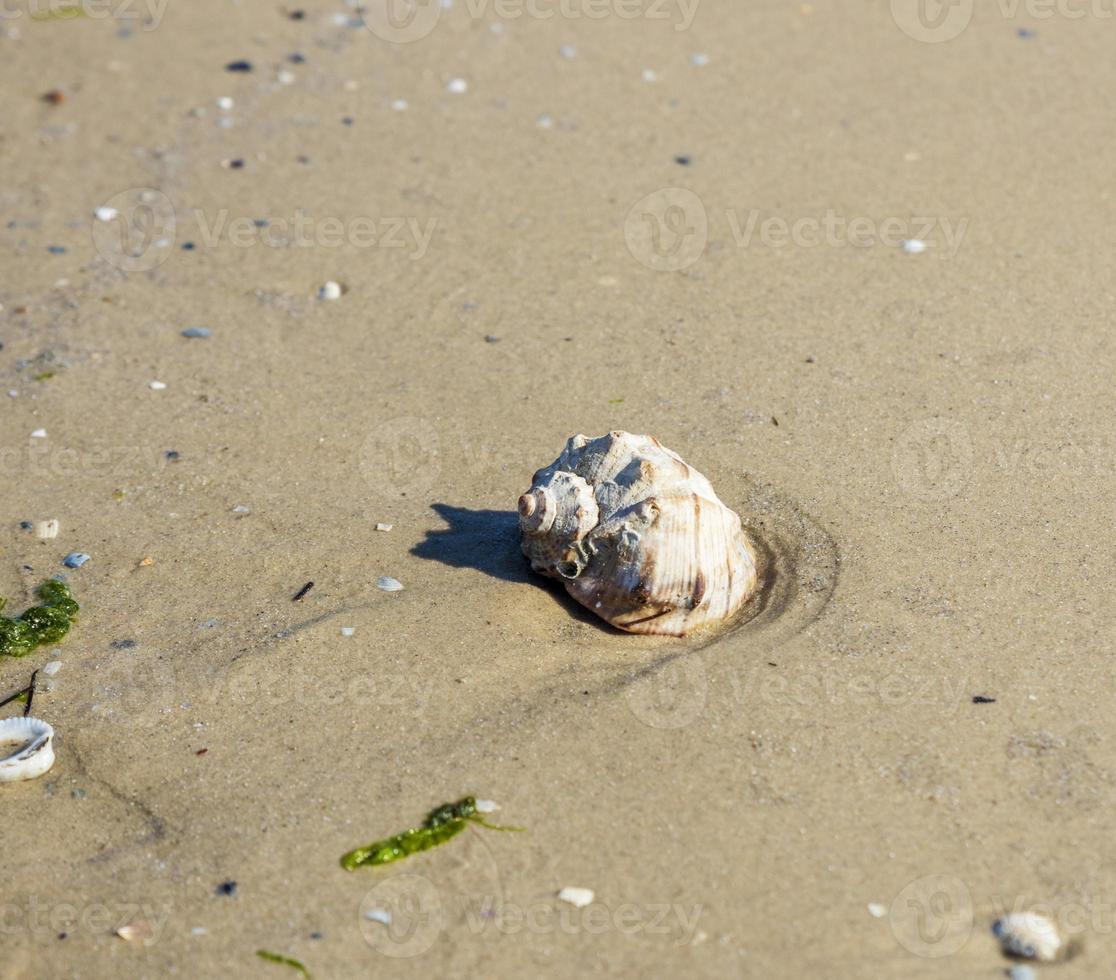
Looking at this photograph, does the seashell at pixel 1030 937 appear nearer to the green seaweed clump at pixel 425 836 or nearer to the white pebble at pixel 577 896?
the white pebble at pixel 577 896

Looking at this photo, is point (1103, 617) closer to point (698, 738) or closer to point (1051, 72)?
point (698, 738)

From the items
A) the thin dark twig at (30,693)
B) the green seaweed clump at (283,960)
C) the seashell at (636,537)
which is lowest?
the green seaweed clump at (283,960)

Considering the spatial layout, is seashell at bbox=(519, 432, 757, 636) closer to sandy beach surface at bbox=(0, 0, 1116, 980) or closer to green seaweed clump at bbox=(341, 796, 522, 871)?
sandy beach surface at bbox=(0, 0, 1116, 980)

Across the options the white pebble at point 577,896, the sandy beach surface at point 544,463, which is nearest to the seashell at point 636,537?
the sandy beach surface at point 544,463

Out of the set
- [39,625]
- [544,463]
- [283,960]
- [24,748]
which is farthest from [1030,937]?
[39,625]

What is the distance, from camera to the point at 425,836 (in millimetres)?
3773

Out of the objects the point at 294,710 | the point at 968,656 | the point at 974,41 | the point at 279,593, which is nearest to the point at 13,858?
the point at 294,710

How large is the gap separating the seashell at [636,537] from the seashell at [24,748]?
1.67 m

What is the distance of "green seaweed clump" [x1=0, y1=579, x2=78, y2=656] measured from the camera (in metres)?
4.50

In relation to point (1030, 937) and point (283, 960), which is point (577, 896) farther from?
point (1030, 937)

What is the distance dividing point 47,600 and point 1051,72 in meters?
6.53

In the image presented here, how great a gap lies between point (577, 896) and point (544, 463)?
2.16 metres

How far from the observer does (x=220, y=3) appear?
8898 millimetres

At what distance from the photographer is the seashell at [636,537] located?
14.1 ft
